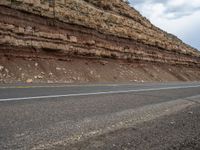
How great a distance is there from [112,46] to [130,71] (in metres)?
3.40

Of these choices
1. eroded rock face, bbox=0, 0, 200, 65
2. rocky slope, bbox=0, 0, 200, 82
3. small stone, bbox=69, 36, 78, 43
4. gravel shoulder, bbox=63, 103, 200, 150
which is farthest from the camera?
small stone, bbox=69, 36, 78, 43

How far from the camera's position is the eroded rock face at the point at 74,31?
18297 millimetres

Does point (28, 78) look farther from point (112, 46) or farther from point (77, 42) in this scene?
point (112, 46)

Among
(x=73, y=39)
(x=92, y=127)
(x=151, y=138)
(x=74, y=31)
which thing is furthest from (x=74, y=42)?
(x=151, y=138)

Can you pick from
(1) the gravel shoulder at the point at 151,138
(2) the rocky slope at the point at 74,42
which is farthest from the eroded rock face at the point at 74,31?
(1) the gravel shoulder at the point at 151,138

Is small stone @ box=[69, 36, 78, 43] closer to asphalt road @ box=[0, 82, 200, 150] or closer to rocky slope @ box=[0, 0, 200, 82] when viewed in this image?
rocky slope @ box=[0, 0, 200, 82]

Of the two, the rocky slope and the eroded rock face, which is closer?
the rocky slope

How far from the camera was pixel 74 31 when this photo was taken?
23172 millimetres

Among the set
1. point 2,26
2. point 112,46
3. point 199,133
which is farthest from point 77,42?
point 199,133

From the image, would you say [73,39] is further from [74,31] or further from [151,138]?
[151,138]

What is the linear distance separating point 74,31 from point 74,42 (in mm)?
1124

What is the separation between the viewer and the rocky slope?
704 inches

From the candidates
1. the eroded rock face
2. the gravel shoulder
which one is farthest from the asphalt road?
the eroded rock face

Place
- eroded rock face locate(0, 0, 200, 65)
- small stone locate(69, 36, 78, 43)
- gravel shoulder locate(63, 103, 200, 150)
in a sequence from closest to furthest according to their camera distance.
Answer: gravel shoulder locate(63, 103, 200, 150), eroded rock face locate(0, 0, 200, 65), small stone locate(69, 36, 78, 43)
